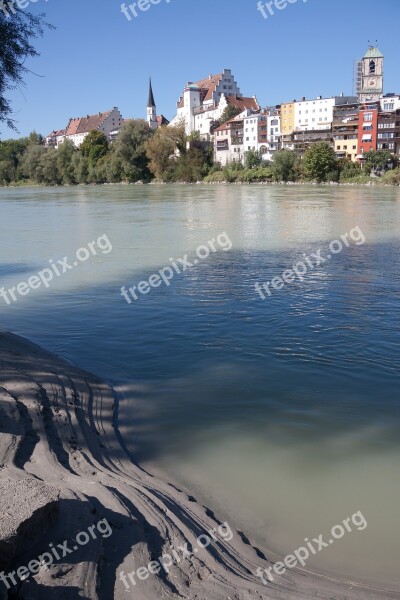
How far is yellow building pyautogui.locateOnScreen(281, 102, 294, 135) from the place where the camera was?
111438 millimetres

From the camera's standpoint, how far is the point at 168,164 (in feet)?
349

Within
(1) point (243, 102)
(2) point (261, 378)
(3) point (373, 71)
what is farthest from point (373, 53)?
(2) point (261, 378)

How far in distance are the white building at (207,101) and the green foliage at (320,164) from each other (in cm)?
4477

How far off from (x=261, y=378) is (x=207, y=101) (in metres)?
135

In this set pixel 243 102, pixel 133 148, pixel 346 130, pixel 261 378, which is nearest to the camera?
pixel 261 378

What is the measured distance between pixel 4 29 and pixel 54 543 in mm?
9936

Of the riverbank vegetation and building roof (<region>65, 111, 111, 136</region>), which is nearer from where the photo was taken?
the riverbank vegetation

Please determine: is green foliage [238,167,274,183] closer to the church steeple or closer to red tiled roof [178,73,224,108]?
red tiled roof [178,73,224,108]

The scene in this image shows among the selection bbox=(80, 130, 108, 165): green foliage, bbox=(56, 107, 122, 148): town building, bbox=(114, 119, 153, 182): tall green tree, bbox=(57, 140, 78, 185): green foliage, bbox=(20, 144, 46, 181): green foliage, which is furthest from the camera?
bbox=(56, 107, 122, 148): town building

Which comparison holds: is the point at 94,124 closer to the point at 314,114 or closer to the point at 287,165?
the point at 314,114

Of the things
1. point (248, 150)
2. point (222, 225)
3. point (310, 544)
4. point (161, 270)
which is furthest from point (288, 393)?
point (248, 150)

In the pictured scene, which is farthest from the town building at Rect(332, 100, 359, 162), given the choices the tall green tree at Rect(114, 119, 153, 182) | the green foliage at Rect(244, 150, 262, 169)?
the tall green tree at Rect(114, 119, 153, 182)

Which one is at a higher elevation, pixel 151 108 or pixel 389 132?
pixel 151 108

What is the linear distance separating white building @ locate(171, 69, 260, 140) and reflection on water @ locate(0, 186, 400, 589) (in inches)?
4600
